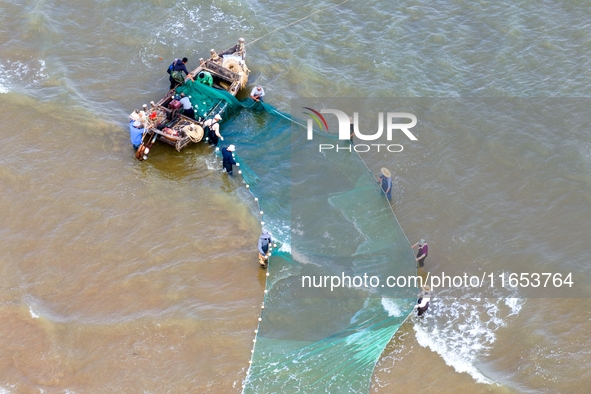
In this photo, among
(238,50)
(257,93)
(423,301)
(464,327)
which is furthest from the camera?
(238,50)

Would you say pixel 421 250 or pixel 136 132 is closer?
pixel 421 250

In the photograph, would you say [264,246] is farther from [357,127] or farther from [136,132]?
[357,127]

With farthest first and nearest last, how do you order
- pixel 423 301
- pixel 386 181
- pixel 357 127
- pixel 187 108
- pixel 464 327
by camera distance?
1. pixel 357 127
2. pixel 187 108
3. pixel 386 181
4. pixel 464 327
5. pixel 423 301

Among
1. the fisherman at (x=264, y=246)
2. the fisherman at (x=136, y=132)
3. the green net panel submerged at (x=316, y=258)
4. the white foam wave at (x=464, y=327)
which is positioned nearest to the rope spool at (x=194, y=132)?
the green net panel submerged at (x=316, y=258)

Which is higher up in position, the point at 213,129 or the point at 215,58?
the point at 215,58

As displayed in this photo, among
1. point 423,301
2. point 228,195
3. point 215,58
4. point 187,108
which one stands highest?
point 215,58

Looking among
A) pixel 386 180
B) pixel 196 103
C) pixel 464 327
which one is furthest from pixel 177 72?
pixel 464 327

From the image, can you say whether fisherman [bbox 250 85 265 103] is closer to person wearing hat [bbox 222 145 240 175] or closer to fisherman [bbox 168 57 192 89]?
fisherman [bbox 168 57 192 89]

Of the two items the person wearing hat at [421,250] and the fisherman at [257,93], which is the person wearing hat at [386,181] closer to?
the person wearing hat at [421,250]
